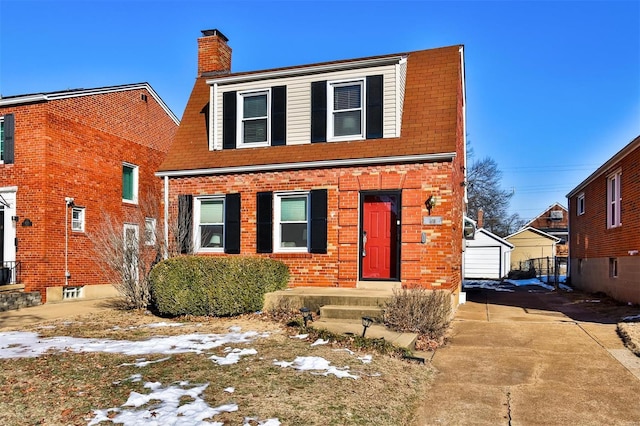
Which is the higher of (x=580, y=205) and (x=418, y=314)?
(x=580, y=205)

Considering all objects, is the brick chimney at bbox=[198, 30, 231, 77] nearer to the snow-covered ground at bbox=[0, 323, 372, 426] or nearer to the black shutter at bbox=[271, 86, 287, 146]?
the black shutter at bbox=[271, 86, 287, 146]

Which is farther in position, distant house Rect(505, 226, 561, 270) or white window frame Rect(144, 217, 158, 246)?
distant house Rect(505, 226, 561, 270)

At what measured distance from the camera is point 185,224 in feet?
39.9

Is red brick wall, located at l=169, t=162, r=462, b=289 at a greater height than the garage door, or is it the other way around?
red brick wall, located at l=169, t=162, r=462, b=289

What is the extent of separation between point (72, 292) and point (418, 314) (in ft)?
37.1

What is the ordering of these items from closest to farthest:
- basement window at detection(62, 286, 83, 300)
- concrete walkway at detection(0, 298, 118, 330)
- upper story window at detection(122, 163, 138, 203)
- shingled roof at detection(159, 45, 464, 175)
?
concrete walkway at detection(0, 298, 118, 330)
shingled roof at detection(159, 45, 464, 175)
basement window at detection(62, 286, 83, 300)
upper story window at detection(122, 163, 138, 203)

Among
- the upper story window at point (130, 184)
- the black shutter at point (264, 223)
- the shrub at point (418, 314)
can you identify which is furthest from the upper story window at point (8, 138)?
the shrub at point (418, 314)

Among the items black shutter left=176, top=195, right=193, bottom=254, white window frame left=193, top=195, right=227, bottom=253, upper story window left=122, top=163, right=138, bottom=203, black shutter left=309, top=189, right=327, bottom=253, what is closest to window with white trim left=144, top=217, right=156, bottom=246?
black shutter left=176, top=195, right=193, bottom=254

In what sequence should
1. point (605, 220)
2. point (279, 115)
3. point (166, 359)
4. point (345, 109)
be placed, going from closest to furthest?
1. point (166, 359)
2. point (345, 109)
3. point (279, 115)
4. point (605, 220)

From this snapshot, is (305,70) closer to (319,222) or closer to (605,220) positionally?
(319,222)

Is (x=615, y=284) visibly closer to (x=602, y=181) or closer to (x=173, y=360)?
(x=602, y=181)

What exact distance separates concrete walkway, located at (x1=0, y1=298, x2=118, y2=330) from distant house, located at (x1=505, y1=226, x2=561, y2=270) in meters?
33.0

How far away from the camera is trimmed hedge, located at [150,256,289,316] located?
30.7 feet

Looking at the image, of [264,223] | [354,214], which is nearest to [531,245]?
[354,214]
